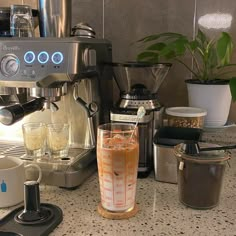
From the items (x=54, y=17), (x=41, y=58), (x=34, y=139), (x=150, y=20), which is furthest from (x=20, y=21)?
(x=150, y=20)

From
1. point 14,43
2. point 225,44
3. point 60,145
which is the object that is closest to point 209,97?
point 225,44

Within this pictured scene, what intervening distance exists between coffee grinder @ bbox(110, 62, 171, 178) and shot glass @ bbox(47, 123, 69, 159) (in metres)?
0.12

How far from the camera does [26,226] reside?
0.65 metres

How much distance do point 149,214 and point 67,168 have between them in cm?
22

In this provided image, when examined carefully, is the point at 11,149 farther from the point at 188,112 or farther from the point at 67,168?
the point at 188,112

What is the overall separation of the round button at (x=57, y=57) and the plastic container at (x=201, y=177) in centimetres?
31

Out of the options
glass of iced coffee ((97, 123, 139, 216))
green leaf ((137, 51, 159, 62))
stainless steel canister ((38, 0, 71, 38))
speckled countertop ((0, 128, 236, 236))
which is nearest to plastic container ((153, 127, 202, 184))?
speckled countertop ((0, 128, 236, 236))

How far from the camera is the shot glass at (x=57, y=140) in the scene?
894 mm

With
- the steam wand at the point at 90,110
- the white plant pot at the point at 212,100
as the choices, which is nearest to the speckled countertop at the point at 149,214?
the steam wand at the point at 90,110

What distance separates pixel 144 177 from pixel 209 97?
319 millimetres

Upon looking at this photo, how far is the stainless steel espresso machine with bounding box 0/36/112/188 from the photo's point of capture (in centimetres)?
78

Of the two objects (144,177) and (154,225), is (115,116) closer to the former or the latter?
(144,177)

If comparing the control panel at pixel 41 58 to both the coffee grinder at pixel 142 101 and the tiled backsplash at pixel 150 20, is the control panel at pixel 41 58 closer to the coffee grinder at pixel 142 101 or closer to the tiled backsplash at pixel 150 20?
the coffee grinder at pixel 142 101

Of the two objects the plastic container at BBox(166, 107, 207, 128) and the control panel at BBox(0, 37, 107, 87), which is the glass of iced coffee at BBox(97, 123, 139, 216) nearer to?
the control panel at BBox(0, 37, 107, 87)
